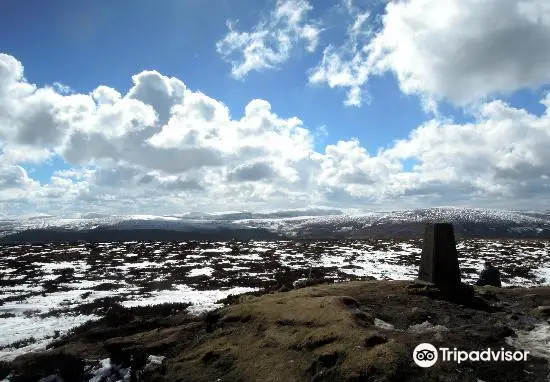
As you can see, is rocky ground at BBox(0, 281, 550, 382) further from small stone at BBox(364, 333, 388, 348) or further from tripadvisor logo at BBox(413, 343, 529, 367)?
tripadvisor logo at BBox(413, 343, 529, 367)

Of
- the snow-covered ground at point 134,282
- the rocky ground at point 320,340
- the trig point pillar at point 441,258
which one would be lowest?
the snow-covered ground at point 134,282

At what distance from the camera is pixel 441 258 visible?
632 inches

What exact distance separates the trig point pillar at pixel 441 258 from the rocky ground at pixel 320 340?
2.89ft

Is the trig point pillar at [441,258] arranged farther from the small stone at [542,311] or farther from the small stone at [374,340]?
the small stone at [374,340]

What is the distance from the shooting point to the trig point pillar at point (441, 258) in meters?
16.0

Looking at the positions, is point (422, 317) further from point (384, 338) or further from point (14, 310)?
point (14, 310)

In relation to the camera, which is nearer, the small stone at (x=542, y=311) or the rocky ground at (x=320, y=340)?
the rocky ground at (x=320, y=340)

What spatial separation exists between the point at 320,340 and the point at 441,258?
767cm

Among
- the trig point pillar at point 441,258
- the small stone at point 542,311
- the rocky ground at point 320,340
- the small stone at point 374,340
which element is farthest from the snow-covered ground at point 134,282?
the small stone at point 542,311

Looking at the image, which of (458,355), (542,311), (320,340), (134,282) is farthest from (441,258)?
(134,282)

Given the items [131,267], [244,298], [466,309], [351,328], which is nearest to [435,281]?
[466,309]

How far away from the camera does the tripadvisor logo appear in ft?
29.9

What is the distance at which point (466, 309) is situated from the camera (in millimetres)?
13359

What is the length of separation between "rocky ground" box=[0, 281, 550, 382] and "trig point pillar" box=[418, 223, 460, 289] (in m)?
0.88
